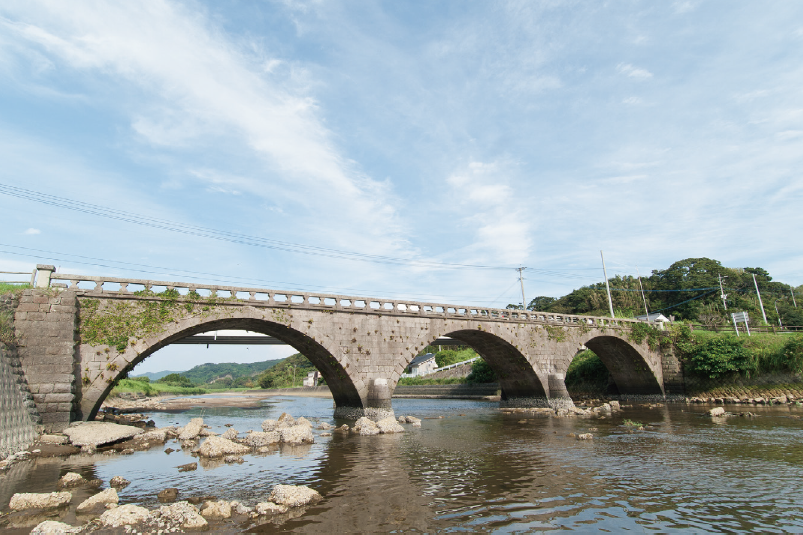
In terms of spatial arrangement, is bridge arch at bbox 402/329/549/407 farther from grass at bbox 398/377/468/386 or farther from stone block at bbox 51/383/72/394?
stone block at bbox 51/383/72/394

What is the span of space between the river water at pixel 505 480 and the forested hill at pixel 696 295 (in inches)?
2220

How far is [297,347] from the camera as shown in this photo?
29344 mm

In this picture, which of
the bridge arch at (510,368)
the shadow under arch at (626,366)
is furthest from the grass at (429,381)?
the bridge arch at (510,368)

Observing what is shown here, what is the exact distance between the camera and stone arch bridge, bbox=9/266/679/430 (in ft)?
60.0

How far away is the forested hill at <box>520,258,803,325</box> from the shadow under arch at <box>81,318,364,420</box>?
53156 millimetres

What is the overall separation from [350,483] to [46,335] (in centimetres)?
1581

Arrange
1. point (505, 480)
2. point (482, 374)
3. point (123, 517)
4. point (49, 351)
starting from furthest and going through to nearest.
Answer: point (482, 374)
point (49, 351)
point (505, 480)
point (123, 517)

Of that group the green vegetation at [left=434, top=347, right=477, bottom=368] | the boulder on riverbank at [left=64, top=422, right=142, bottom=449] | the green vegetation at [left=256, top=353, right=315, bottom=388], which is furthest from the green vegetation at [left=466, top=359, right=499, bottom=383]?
the green vegetation at [left=256, top=353, right=315, bottom=388]

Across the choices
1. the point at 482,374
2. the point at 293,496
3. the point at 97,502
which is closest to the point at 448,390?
the point at 482,374

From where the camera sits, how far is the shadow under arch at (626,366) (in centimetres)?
3988

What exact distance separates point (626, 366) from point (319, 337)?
32.8 meters

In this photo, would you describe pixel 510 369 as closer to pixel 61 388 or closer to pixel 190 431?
pixel 190 431

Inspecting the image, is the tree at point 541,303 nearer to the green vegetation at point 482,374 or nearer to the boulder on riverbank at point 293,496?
the green vegetation at point 482,374

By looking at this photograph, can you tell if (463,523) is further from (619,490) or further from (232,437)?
(232,437)
